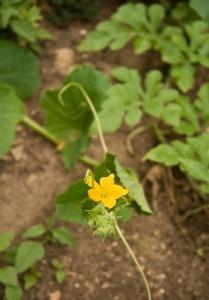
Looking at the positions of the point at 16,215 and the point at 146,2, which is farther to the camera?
the point at 146,2

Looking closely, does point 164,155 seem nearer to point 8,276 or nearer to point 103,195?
point 103,195

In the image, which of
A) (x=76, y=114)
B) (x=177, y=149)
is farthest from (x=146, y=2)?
(x=177, y=149)

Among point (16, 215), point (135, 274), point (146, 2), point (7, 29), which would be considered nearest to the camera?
point (135, 274)

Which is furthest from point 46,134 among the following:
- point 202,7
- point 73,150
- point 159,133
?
point 202,7

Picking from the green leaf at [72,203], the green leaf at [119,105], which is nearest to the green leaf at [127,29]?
the green leaf at [119,105]

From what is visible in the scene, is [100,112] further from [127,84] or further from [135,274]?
[135,274]

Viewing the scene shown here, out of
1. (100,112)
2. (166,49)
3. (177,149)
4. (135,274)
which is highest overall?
Answer: (166,49)
